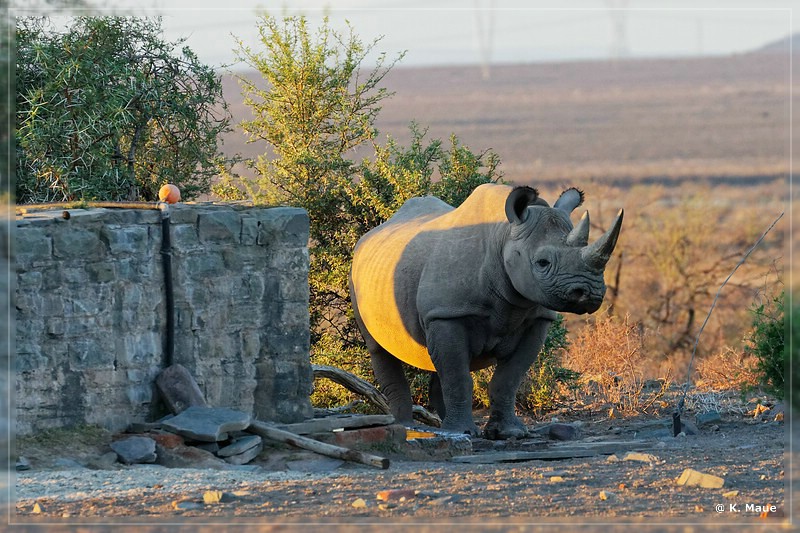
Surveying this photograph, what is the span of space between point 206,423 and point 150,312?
933 mm

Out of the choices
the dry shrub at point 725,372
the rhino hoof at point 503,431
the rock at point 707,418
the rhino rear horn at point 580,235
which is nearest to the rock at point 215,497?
the rhino rear horn at point 580,235

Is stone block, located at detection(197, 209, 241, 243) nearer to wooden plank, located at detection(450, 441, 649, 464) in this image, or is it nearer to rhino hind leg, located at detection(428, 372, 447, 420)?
wooden plank, located at detection(450, 441, 649, 464)

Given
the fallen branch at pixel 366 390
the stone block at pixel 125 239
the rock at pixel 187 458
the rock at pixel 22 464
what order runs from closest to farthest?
1. the rock at pixel 22 464
2. the rock at pixel 187 458
3. the stone block at pixel 125 239
4. the fallen branch at pixel 366 390

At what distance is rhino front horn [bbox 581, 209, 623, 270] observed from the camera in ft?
32.3

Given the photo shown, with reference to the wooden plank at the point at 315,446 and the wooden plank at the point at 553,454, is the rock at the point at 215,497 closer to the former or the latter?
the wooden plank at the point at 315,446

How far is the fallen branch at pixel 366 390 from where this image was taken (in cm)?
1245

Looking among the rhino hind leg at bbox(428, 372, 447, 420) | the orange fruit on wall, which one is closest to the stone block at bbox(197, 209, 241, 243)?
the orange fruit on wall

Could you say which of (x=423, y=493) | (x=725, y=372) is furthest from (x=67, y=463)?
(x=725, y=372)

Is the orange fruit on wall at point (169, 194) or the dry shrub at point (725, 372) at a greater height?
the orange fruit on wall at point (169, 194)

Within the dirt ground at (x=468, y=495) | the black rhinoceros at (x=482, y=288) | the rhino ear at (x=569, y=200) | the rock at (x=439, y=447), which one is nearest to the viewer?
the dirt ground at (x=468, y=495)

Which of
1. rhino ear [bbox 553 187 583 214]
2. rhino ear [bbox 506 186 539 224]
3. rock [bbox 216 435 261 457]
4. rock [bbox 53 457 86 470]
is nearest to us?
rock [bbox 53 457 86 470]

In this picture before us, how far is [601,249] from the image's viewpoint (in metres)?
9.99

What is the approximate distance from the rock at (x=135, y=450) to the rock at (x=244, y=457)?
1.67 feet

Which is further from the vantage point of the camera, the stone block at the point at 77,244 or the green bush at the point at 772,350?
the green bush at the point at 772,350
